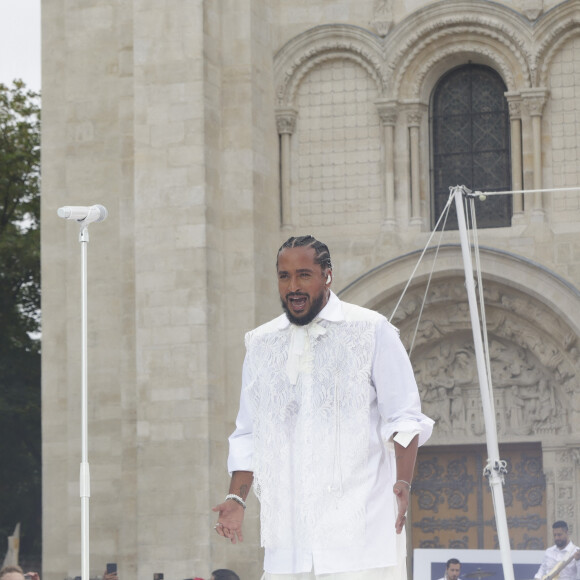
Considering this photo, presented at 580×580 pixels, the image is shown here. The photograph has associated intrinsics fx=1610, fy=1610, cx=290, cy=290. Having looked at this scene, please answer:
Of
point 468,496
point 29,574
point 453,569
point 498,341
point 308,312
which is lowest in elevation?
point 453,569

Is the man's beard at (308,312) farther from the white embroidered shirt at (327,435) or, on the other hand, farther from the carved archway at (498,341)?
the carved archway at (498,341)

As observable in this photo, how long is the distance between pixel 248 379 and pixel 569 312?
15457 mm

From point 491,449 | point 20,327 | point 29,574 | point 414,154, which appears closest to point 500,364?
point 414,154

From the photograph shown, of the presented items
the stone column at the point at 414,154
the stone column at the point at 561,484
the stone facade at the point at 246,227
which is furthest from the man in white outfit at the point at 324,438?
the stone column at the point at 414,154

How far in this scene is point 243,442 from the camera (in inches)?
194

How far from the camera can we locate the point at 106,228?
70.3ft

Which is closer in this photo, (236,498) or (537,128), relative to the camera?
(236,498)

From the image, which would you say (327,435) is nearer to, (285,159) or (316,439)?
(316,439)

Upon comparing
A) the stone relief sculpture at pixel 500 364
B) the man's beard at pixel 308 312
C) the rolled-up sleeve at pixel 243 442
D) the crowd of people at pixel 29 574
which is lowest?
the crowd of people at pixel 29 574

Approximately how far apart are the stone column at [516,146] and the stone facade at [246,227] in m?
0.03

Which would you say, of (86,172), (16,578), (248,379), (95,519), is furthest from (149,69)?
(248,379)

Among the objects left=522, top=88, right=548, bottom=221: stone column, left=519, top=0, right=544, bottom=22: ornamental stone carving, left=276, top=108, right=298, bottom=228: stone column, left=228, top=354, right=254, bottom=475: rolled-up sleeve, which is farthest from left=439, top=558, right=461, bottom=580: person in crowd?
left=228, top=354, right=254, bottom=475: rolled-up sleeve

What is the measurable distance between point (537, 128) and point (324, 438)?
16230 millimetres

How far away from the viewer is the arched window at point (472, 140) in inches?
831
